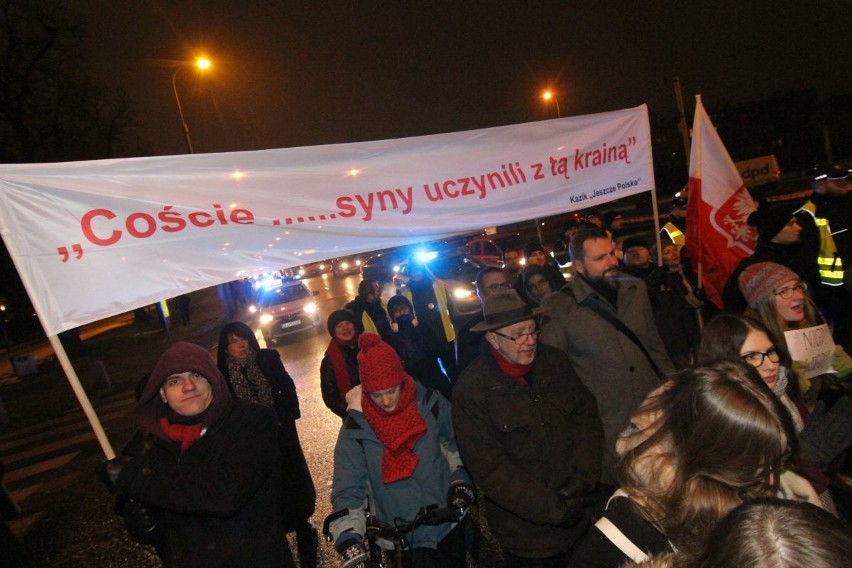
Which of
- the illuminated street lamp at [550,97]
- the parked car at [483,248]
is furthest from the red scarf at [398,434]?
the illuminated street lamp at [550,97]

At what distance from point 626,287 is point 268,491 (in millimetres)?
2393

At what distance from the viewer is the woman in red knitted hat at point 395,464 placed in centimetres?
258

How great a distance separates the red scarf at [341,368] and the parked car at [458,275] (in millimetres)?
5685

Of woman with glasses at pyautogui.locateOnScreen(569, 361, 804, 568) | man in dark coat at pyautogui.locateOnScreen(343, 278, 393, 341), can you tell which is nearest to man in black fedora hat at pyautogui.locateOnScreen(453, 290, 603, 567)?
woman with glasses at pyautogui.locateOnScreen(569, 361, 804, 568)

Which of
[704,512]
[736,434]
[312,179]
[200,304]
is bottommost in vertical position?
[200,304]

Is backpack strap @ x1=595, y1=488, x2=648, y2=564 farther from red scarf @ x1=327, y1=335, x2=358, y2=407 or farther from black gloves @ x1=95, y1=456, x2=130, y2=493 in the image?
red scarf @ x1=327, y1=335, x2=358, y2=407

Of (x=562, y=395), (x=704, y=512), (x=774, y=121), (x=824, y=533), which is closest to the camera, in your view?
(x=824, y=533)

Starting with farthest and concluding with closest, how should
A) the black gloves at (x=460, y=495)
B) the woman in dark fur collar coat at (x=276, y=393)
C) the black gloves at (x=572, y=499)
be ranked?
the woman in dark fur collar coat at (x=276, y=393) → the black gloves at (x=460, y=495) → the black gloves at (x=572, y=499)

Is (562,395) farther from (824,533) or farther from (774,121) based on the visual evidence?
(774,121)

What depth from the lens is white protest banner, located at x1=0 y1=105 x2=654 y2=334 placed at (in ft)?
8.14

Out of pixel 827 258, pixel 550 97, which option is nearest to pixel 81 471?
pixel 827 258

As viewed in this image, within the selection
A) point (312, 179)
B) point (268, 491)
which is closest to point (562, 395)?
point (268, 491)

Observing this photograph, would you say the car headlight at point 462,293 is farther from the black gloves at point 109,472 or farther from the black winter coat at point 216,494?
the black gloves at point 109,472

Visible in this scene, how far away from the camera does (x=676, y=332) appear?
4492mm
